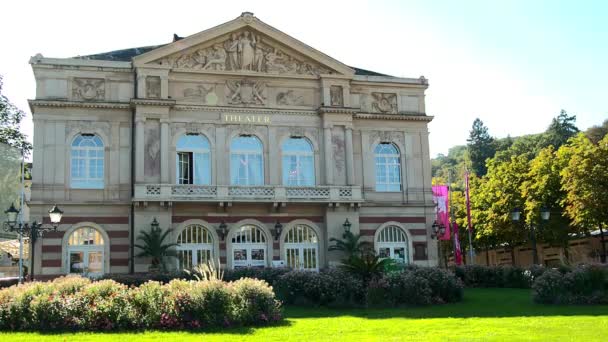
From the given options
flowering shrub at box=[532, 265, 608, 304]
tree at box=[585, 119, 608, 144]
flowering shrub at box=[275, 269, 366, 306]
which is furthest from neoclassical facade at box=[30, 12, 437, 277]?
tree at box=[585, 119, 608, 144]

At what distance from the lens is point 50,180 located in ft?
115

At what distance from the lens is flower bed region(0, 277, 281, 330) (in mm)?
16953

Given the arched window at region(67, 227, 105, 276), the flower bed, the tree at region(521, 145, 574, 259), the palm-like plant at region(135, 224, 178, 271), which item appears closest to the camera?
the flower bed

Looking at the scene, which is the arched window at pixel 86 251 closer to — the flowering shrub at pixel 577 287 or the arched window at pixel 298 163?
the arched window at pixel 298 163

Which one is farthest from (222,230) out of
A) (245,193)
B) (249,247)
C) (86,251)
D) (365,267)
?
(365,267)

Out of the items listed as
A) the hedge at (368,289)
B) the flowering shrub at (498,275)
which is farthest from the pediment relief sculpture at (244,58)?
the hedge at (368,289)

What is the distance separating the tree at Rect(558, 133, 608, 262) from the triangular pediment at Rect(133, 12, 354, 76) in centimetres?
1589

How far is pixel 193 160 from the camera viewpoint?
36.8m

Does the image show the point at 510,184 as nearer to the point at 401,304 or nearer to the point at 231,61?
the point at 231,61

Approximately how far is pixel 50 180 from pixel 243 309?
20.7 meters

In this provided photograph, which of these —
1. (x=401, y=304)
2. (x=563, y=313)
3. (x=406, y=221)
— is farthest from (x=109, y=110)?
(x=563, y=313)

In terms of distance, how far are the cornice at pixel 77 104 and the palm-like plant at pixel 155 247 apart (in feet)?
22.6

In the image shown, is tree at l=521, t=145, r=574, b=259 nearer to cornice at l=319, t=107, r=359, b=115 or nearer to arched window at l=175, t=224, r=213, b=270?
cornice at l=319, t=107, r=359, b=115

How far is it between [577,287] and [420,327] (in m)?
8.15
